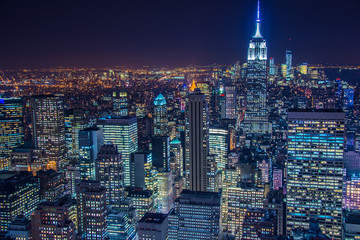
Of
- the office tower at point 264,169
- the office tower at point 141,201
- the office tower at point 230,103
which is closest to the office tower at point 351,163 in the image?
the office tower at point 264,169

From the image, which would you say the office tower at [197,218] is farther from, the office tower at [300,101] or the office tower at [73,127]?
the office tower at [73,127]

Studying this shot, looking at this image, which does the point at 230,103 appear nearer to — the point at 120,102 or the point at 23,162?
the point at 120,102

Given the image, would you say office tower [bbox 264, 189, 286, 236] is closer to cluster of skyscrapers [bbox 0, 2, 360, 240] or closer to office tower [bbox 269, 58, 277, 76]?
cluster of skyscrapers [bbox 0, 2, 360, 240]

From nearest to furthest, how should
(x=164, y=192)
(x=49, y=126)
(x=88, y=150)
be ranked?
(x=88, y=150), (x=164, y=192), (x=49, y=126)

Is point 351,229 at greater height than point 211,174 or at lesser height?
lesser

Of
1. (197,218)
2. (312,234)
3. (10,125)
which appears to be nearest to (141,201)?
(197,218)

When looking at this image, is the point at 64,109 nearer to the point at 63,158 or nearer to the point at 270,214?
the point at 63,158

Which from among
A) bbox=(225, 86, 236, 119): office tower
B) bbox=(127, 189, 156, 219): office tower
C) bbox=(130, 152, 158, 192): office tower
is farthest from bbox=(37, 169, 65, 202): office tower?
bbox=(225, 86, 236, 119): office tower

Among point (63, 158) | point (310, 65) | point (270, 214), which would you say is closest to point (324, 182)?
point (270, 214)
